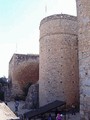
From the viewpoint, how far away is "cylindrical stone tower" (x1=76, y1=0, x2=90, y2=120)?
898 centimetres

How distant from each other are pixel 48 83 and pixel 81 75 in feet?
23.6

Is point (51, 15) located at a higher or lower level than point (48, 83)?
higher

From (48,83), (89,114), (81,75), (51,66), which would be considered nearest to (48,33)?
(51,66)

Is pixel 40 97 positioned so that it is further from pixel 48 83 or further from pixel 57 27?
pixel 57 27

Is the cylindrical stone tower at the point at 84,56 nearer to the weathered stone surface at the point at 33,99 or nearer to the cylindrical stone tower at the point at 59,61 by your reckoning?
the cylindrical stone tower at the point at 59,61

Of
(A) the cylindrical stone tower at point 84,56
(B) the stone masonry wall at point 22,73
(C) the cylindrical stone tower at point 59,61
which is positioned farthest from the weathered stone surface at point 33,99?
(A) the cylindrical stone tower at point 84,56

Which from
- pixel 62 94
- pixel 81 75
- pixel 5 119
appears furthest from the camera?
pixel 62 94

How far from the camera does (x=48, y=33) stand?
16844mm

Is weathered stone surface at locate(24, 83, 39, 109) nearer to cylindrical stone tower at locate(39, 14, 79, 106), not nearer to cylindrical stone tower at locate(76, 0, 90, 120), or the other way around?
cylindrical stone tower at locate(39, 14, 79, 106)

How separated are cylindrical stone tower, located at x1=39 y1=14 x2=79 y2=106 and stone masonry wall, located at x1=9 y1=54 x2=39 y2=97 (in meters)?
6.96

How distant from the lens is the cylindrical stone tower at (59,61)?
15984mm

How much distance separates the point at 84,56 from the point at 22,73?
15.3 m

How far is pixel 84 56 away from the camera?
927 cm

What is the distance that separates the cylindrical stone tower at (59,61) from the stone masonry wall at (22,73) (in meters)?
6.96
